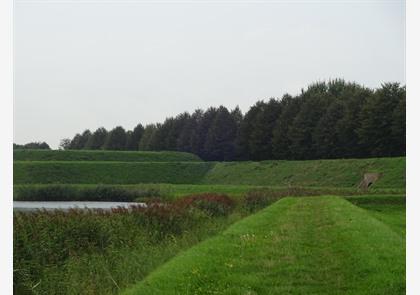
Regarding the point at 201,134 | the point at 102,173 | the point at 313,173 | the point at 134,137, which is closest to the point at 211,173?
the point at 102,173

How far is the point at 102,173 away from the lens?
193 feet

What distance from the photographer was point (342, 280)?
763cm

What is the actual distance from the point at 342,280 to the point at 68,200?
121 ft

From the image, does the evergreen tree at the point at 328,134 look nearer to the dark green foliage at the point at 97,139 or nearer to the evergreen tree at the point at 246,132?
the evergreen tree at the point at 246,132

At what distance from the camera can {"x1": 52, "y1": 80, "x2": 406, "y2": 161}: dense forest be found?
172 ft

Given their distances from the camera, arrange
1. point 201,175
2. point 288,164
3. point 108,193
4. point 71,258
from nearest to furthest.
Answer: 1. point 71,258
2. point 108,193
3. point 288,164
4. point 201,175

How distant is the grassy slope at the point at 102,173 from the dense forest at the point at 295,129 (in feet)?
32.4

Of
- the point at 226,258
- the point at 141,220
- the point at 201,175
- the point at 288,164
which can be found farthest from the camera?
the point at 201,175

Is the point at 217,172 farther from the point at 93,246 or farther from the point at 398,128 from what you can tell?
the point at 93,246

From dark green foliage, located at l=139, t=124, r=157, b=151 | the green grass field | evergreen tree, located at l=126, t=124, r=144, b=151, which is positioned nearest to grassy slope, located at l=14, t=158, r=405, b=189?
dark green foliage, located at l=139, t=124, r=157, b=151
